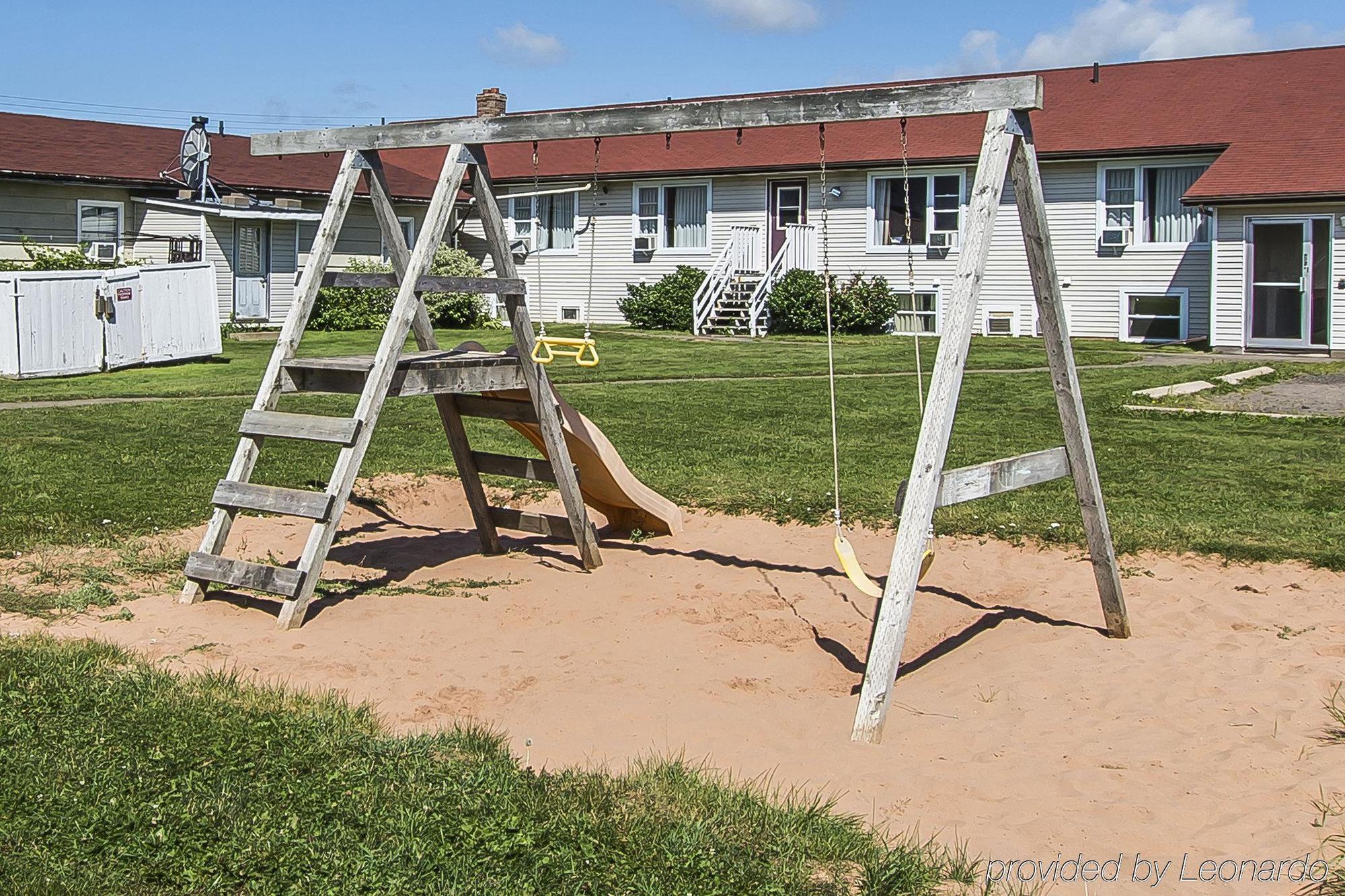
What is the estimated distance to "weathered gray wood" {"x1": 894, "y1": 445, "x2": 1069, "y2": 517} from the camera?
5.93 metres

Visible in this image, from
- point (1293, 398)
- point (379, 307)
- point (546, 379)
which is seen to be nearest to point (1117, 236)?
point (1293, 398)

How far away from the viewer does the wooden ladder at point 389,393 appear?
6.90 m

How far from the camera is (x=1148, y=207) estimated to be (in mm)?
27719

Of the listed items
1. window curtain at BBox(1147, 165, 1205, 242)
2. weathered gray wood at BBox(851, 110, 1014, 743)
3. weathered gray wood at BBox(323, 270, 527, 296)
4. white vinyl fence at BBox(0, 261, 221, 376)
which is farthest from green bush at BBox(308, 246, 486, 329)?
weathered gray wood at BBox(851, 110, 1014, 743)

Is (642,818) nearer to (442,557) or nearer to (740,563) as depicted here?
(740,563)

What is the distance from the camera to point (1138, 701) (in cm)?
569

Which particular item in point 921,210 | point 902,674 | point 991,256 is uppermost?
point 921,210

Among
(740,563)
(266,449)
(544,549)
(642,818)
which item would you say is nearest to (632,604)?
(740,563)

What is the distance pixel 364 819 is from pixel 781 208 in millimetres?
28636

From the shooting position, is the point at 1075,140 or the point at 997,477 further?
the point at 1075,140

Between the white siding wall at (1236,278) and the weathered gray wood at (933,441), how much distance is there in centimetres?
2020

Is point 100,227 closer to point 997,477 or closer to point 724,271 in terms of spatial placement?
point 724,271

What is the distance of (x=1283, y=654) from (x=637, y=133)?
3.87 metres

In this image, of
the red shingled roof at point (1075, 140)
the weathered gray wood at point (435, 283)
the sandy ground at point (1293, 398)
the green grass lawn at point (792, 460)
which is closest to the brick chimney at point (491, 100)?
the red shingled roof at point (1075, 140)
